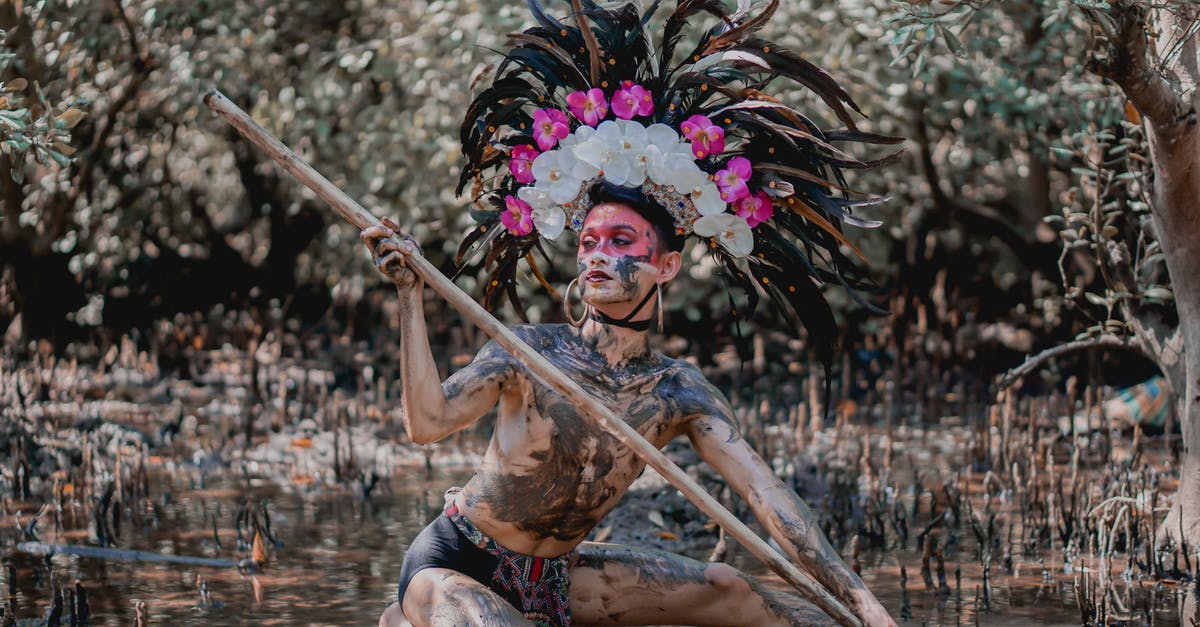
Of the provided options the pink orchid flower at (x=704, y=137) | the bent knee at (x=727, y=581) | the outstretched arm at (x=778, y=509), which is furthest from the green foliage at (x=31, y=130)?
the bent knee at (x=727, y=581)

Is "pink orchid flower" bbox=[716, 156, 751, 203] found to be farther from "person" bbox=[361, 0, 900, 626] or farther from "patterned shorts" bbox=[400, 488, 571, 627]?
"patterned shorts" bbox=[400, 488, 571, 627]

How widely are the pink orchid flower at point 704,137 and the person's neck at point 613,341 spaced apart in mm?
548

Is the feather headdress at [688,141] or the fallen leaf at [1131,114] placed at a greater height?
the fallen leaf at [1131,114]

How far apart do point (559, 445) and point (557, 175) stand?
79 cm

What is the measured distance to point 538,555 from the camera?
468cm

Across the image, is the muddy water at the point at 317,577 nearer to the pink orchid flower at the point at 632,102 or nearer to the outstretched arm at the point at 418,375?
the outstretched arm at the point at 418,375

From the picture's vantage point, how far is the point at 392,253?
4.29 meters

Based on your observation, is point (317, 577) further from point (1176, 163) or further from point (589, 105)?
point (1176, 163)

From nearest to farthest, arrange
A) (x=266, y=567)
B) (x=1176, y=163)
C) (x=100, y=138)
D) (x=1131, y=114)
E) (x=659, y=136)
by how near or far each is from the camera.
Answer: (x=659, y=136)
(x=1176, y=163)
(x=266, y=567)
(x=1131, y=114)
(x=100, y=138)

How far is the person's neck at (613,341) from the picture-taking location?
4.74 meters

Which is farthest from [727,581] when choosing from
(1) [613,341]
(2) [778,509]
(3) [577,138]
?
(3) [577,138]

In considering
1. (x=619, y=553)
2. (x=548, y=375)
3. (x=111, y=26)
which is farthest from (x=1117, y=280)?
(x=111, y=26)

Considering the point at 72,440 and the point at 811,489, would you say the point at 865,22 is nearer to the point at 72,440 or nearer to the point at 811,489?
the point at 811,489

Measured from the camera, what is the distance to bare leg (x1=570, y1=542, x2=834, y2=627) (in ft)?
15.7
